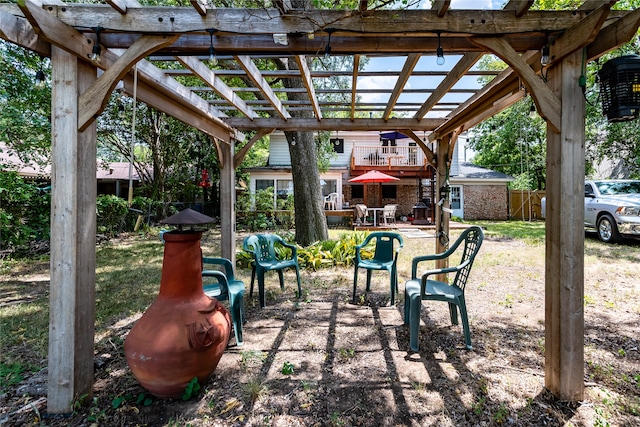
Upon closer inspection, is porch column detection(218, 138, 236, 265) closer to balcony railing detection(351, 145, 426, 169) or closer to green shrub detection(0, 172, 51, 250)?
green shrub detection(0, 172, 51, 250)

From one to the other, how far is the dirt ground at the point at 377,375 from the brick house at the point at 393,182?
9.63 m

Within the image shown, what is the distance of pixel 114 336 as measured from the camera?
310 cm

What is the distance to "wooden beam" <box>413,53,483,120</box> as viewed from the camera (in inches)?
101

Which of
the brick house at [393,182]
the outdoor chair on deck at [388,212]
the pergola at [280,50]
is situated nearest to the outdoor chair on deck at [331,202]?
the brick house at [393,182]

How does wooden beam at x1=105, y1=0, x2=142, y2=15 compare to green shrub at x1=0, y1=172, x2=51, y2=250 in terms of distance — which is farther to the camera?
green shrub at x1=0, y1=172, x2=51, y2=250

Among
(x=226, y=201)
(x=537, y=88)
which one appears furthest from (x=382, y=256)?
(x=537, y=88)

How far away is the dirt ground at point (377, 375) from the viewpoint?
1.93m

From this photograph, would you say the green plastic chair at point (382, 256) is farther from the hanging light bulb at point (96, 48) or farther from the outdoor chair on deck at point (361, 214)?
the outdoor chair on deck at point (361, 214)

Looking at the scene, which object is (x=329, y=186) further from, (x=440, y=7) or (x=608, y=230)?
(x=440, y=7)

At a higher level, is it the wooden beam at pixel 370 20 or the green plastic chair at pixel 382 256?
the wooden beam at pixel 370 20

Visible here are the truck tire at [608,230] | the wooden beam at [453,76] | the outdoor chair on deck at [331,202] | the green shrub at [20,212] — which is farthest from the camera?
the outdoor chair on deck at [331,202]

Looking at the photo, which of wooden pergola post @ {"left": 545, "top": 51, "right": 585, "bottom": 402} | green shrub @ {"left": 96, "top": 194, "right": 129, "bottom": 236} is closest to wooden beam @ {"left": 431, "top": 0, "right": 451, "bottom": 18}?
wooden pergola post @ {"left": 545, "top": 51, "right": 585, "bottom": 402}

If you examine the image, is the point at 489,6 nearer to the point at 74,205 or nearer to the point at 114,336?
Result: the point at 74,205

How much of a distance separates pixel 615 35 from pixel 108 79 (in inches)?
123
